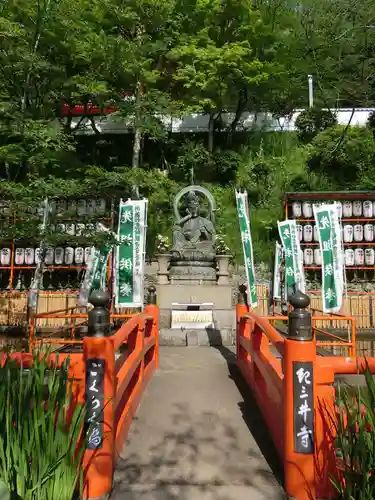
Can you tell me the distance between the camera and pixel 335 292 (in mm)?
9461

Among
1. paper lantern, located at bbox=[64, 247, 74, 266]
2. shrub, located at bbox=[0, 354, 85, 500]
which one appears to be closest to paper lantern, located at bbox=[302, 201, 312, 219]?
paper lantern, located at bbox=[64, 247, 74, 266]

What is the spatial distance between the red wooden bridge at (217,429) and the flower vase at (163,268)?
23.7 ft

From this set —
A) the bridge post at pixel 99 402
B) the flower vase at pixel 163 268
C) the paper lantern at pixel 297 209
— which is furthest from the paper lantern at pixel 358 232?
the bridge post at pixel 99 402

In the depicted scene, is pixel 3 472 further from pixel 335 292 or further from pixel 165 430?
pixel 335 292

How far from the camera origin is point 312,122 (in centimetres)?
2067

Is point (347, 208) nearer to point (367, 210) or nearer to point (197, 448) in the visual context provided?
point (367, 210)

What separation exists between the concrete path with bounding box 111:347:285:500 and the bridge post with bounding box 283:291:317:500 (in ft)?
0.91

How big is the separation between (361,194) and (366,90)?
20.3ft

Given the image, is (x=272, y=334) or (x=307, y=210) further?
(x=307, y=210)

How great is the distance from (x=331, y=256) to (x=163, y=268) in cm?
490

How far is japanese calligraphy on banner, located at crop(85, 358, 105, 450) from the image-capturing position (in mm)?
2771

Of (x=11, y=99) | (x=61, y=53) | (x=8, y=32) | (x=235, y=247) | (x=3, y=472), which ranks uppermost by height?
(x=61, y=53)

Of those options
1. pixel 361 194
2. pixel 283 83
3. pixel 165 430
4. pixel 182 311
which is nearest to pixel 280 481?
pixel 165 430

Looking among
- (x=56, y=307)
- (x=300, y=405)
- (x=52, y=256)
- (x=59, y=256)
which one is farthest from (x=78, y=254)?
(x=300, y=405)
